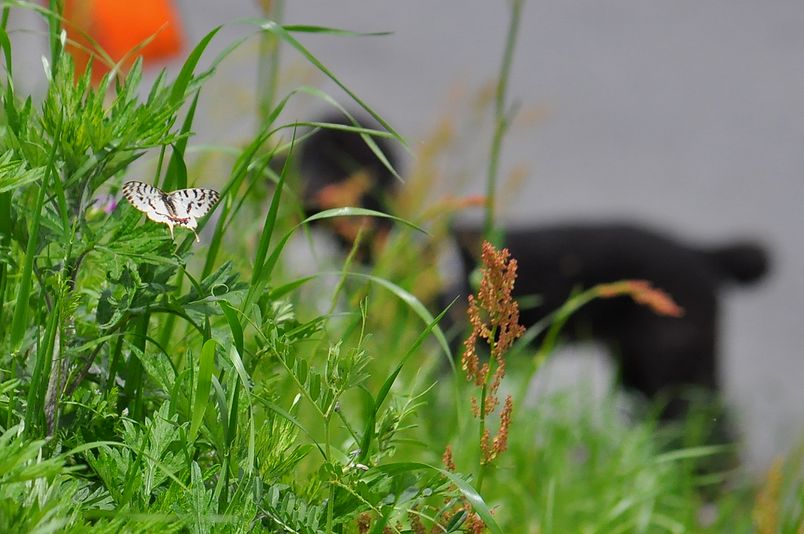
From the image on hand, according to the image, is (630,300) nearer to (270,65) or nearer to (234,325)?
(270,65)

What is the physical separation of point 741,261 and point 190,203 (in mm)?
3497

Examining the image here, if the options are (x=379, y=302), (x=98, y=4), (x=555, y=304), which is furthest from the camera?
(x=555, y=304)

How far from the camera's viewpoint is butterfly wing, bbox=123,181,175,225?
802 mm

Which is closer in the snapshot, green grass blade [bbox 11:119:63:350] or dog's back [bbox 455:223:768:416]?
green grass blade [bbox 11:119:63:350]

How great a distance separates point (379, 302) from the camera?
2029 mm

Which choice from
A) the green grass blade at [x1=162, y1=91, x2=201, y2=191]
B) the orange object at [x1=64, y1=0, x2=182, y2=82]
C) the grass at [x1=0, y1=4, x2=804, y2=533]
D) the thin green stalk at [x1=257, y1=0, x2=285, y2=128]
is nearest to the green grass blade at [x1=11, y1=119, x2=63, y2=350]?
the grass at [x1=0, y1=4, x2=804, y2=533]

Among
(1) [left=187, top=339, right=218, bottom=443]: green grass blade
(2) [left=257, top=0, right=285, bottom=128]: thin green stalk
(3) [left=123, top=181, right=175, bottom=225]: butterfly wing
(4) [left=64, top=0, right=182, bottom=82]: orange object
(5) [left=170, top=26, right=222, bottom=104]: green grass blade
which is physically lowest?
(4) [left=64, top=0, right=182, bottom=82]: orange object

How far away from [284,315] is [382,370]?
965 millimetres

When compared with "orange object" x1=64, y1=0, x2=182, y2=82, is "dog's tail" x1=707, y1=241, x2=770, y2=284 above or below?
below

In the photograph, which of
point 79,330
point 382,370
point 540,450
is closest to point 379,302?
point 382,370

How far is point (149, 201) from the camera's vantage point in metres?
0.82

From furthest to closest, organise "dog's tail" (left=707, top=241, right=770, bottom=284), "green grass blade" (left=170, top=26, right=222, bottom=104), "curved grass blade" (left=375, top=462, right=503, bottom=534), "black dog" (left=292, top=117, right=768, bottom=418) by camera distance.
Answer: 1. "dog's tail" (left=707, top=241, right=770, bottom=284)
2. "black dog" (left=292, top=117, right=768, bottom=418)
3. "green grass blade" (left=170, top=26, right=222, bottom=104)
4. "curved grass blade" (left=375, top=462, right=503, bottom=534)

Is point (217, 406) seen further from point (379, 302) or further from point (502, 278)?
point (379, 302)

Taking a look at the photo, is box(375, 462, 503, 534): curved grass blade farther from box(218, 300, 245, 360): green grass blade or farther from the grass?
box(218, 300, 245, 360): green grass blade
